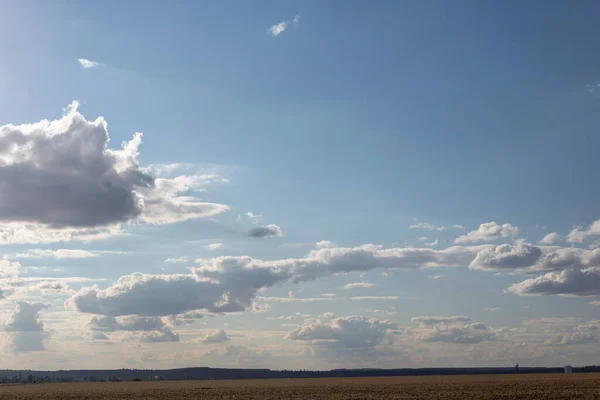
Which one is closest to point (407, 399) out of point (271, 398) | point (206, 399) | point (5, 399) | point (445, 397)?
point (445, 397)

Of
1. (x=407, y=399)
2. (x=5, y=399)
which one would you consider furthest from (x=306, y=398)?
(x=5, y=399)

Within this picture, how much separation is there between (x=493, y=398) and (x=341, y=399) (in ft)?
54.4

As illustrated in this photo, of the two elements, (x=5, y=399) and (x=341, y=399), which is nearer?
(x=341, y=399)

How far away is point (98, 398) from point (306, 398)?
3028 centimetres

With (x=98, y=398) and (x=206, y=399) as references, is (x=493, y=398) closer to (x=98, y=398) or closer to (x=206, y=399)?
(x=206, y=399)

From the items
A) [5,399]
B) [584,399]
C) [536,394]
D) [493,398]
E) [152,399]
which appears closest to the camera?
[584,399]

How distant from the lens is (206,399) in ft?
257

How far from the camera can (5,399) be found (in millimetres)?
89562

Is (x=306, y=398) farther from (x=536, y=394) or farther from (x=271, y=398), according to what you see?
(x=536, y=394)

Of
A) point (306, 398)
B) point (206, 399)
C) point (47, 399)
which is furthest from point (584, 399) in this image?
point (47, 399)

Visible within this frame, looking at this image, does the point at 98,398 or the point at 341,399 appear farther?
the point at 98,398

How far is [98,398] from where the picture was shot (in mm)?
86938

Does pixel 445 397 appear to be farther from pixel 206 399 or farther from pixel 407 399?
pixel 206 399

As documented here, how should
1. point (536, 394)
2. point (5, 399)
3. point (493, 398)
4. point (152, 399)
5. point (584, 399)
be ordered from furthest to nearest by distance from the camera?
point (5, 399), point (152, 399), point (536, 394), point (493, 398), point (584, 399)
